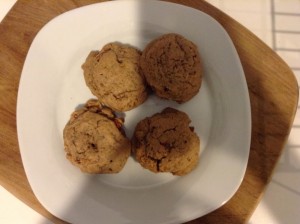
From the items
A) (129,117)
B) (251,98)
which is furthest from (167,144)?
(251,98)

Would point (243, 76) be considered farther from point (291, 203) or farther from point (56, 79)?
point (56, 79)

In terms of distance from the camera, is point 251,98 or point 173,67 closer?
point 173,67

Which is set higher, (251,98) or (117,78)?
(117,78)

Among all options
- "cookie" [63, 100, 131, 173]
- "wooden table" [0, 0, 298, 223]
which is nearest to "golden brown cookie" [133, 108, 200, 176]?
"cookie" [63, 100, 131, 173]

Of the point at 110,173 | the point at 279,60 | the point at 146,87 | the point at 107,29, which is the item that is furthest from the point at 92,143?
the point at 279,60

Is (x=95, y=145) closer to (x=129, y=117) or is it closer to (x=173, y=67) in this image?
(x=129, y=117)
